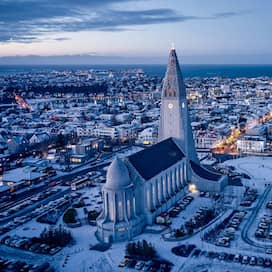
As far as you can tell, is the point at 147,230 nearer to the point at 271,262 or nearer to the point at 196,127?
the point at 271,262

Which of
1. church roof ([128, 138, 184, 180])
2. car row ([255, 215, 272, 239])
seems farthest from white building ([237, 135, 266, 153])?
car row ([255, 215, 272, 239])

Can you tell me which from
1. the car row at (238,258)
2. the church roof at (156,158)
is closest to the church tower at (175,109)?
the church roof at (156,158)

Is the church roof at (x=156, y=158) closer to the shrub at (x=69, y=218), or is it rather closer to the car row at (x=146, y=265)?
the shrub at (x=69, y=218)

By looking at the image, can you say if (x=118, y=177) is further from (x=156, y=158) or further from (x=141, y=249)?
(x=156, y=158)

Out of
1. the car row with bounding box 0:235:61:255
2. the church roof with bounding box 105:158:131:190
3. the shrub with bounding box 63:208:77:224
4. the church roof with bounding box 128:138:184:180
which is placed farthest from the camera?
the church roof with bounding box 128:138:184:180

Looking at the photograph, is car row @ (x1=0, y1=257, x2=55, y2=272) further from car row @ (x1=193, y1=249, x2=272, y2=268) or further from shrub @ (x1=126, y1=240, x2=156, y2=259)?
car row @ (x1=193, y1=249, x2=272, y2=268)

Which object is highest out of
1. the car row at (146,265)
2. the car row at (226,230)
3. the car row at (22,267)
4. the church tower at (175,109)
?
the church tower at (175,109)

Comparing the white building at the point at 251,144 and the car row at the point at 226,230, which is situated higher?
the white building at the point at 251,144

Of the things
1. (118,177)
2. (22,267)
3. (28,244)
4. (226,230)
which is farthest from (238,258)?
(28,244)
